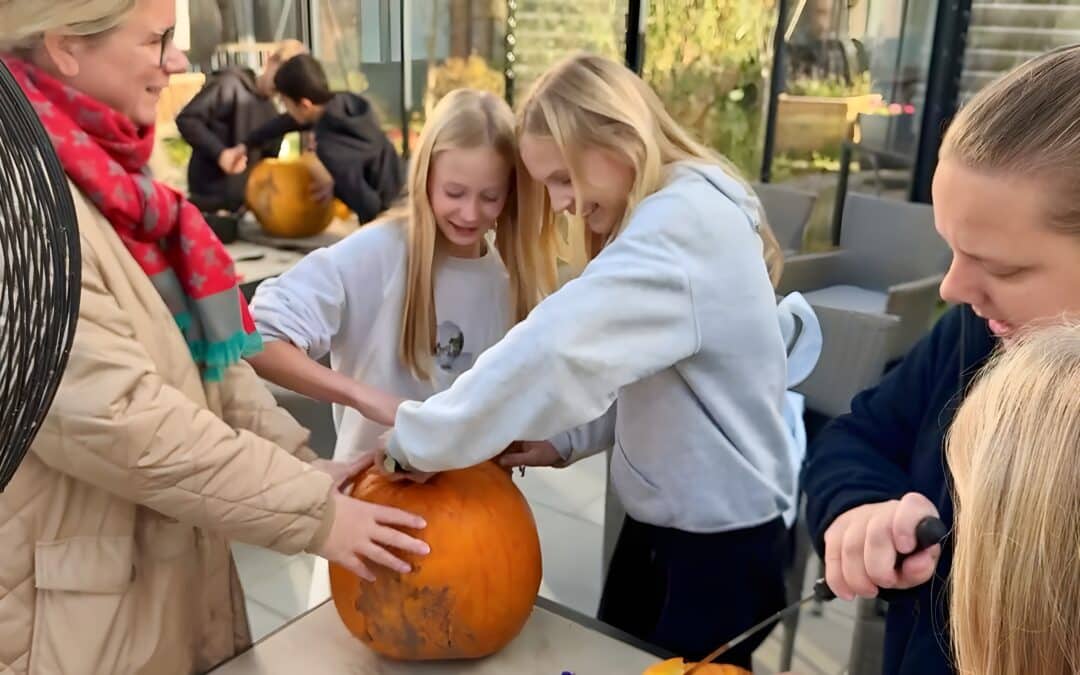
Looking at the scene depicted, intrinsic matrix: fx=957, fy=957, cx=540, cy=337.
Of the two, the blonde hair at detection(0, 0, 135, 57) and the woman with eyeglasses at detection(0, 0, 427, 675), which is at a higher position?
the blonde hair at detection(0, 0, 135, 57)

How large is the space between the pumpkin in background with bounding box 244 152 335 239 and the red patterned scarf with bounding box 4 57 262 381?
166 cm

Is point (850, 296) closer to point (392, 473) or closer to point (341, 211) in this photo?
point (341, 211)

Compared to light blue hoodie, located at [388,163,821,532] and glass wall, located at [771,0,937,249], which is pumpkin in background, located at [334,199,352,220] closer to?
light blue hoodie, located at [388,163,821,532]

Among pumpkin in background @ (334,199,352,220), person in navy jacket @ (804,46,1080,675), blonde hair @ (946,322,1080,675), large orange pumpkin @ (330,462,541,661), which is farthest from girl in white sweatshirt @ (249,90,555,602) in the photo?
pumpkin in background @ (334,199,352,220)

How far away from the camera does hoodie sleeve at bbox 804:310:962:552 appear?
2.67ft

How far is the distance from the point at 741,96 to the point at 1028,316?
3379 mm

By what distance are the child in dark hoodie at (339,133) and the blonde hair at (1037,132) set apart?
2.02 meters

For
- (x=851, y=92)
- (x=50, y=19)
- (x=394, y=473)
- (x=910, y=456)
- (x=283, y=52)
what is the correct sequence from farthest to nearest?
1. (x=851, y=92)
2. (x=283, y=52)
3. (x=394, y=473)
4. (x=910, y=456)
5. (x=50, y=19)

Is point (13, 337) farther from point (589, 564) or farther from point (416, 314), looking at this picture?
point (589, 564)

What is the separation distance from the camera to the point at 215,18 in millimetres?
→ 2424

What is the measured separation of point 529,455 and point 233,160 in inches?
66.6

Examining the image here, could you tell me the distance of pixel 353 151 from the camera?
2521 mm

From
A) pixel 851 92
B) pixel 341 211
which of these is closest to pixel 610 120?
pixel 341 211

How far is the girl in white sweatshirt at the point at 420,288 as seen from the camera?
3.99ft
